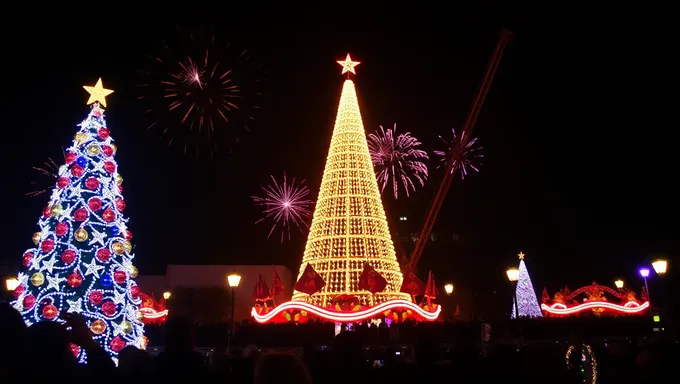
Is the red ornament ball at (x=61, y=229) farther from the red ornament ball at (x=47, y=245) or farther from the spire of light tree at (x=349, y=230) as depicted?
the spire of light tree at (x=349, y=230)

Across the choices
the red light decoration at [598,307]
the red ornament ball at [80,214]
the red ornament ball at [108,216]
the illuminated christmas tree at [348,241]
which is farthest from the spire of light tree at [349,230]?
the red light decoration at [598,307]

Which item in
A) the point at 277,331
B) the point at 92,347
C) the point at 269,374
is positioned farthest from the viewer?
the point at 277,331

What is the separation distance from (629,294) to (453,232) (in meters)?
26.3

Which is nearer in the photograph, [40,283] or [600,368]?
[600,368]

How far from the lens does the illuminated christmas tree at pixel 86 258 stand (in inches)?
614

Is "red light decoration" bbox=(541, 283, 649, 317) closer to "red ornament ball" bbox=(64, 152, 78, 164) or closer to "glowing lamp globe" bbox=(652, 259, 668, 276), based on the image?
"glowing lamp globe" bbox=(652, 259, 668, 276)

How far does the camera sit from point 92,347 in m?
3.89

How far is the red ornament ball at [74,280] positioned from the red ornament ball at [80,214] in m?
1.66

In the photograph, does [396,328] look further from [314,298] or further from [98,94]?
[98,94]

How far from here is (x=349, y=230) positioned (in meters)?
24.8

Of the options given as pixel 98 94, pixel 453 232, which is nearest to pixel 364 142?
pixel 98 94

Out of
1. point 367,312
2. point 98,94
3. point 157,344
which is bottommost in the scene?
point 157,344

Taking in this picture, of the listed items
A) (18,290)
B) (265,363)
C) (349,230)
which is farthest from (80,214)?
(265,363)

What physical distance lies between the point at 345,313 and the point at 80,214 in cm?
1166
